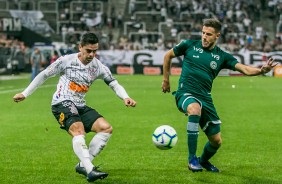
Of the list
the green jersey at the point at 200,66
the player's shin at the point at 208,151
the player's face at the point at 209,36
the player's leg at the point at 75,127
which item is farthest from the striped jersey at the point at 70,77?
the player's shin at the point at 208,151

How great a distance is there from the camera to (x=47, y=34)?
5681 cm

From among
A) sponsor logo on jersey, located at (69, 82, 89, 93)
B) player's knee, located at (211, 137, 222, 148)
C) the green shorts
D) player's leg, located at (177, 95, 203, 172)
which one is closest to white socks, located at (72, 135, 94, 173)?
sponsor logo on jersey, located at (69, 82, 89, 93)

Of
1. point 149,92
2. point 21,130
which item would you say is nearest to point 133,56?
point 149,92

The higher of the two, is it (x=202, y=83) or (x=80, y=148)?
(x=202, y=83)

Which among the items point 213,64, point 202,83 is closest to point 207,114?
point 202,83

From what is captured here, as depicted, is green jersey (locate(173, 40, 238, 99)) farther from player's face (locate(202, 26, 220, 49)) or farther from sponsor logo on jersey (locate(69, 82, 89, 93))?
sponsor logo on jersey (locate(69, 82, 89, 93))

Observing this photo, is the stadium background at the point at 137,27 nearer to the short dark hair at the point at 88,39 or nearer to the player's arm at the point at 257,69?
the player's arm at the point at 257,69

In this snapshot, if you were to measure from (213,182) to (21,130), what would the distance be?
796cm

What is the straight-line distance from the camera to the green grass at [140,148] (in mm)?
10281

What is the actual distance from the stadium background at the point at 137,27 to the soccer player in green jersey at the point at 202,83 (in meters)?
39.3

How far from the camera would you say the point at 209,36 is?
1048cm

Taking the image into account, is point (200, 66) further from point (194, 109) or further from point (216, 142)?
point (216, 142)

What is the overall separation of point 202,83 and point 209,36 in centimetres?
75

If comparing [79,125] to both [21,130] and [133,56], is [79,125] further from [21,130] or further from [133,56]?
[133,56]
